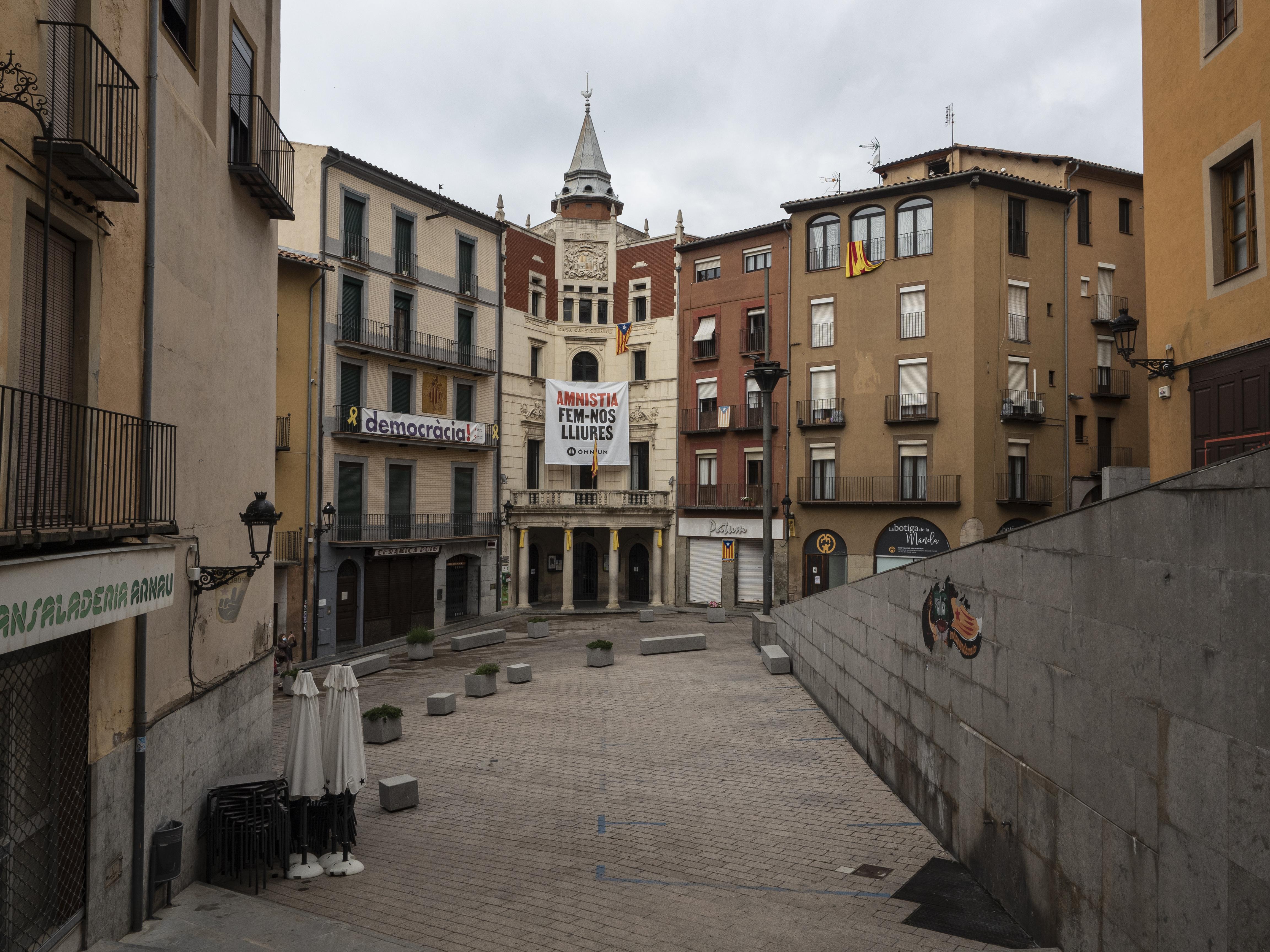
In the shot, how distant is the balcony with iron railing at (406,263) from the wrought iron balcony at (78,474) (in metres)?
26.3

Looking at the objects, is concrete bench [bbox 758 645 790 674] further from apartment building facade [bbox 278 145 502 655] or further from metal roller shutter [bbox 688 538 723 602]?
metal roller shutter [bbox 688 538 723 602]

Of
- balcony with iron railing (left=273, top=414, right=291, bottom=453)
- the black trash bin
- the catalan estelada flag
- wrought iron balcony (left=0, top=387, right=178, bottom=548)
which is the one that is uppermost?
the catalan estelada flag

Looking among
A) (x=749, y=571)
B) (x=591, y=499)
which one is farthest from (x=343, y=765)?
(x=749, y=571)

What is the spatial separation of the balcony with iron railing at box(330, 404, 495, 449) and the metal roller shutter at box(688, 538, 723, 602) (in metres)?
11.0

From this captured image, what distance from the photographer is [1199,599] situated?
566 centimetres

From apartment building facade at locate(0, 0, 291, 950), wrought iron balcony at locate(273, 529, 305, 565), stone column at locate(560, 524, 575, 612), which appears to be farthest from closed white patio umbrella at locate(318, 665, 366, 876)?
stone column at locate(560, 524, 575, 612)

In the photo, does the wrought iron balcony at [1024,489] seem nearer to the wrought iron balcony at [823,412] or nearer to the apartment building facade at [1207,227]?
the wrought iron balcony at [823,412]

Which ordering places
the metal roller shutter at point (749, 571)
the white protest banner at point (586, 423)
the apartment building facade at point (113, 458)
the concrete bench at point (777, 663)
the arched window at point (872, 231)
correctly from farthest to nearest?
the white protest banner at point (586, 423) → the metal roller shutter at point (749, 571) → the arched window at point (872, 231) → the concrete bench at point (777, 663) → the apartment building facade at point (113, 458)

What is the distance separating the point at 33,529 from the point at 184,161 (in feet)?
19.0

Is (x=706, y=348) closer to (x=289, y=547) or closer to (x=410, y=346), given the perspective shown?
(x=410, y=346)

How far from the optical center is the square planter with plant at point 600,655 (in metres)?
23.7

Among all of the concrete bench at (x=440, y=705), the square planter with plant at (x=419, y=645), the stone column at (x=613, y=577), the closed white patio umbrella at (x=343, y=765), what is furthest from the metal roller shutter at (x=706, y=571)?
the closed white patio umbrella at (x=343, y=765)

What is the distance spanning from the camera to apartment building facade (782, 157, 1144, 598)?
33.7 metres

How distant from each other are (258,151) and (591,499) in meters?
28.0
